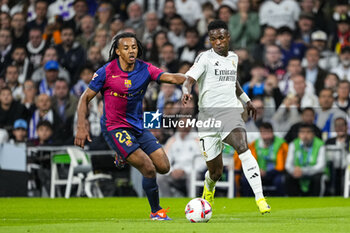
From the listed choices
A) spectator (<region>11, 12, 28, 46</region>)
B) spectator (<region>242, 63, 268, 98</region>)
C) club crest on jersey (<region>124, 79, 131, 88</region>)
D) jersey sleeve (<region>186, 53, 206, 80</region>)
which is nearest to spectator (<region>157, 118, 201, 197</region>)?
spectator (<region>242, 63, 268, 98</region>)

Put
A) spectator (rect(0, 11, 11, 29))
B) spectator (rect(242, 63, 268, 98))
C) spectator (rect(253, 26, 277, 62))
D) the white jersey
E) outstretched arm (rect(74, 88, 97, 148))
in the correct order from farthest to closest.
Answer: spectator (rect(0, 11, 11, 29)) → spectator (rect(253, 26, 277, 62)) → spectator (rect(242, 63, 268, 98)) → the white jersey → outstretched arm (rect(74, 88, 97, 148))

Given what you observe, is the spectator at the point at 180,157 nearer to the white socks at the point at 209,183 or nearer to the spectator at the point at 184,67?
the spectator at the point at 184,67

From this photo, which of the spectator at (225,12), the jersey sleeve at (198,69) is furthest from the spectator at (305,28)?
the jersey sleeve at (198,69)

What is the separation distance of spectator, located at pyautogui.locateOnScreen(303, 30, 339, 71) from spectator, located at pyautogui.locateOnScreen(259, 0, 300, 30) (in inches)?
31.2

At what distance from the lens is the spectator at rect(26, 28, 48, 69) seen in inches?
818

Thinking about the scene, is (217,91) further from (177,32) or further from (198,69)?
(177,32)

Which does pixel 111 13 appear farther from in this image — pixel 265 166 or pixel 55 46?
pixel 265 166

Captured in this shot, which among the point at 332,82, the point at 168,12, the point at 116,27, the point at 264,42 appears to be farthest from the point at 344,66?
the point at 116,27

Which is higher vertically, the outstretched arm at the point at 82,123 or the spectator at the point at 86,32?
the spectator at the point at 86,32

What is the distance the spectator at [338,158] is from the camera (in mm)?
17141

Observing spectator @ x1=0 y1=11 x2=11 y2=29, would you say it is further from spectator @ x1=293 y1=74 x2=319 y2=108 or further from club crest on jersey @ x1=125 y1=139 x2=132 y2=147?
club crest on jersey @ x1=125 y1=139 x2=132 y2=147

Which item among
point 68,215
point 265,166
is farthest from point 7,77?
point 68,215

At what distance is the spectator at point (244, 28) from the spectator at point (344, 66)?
7.47 ft

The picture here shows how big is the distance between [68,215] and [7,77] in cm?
873
